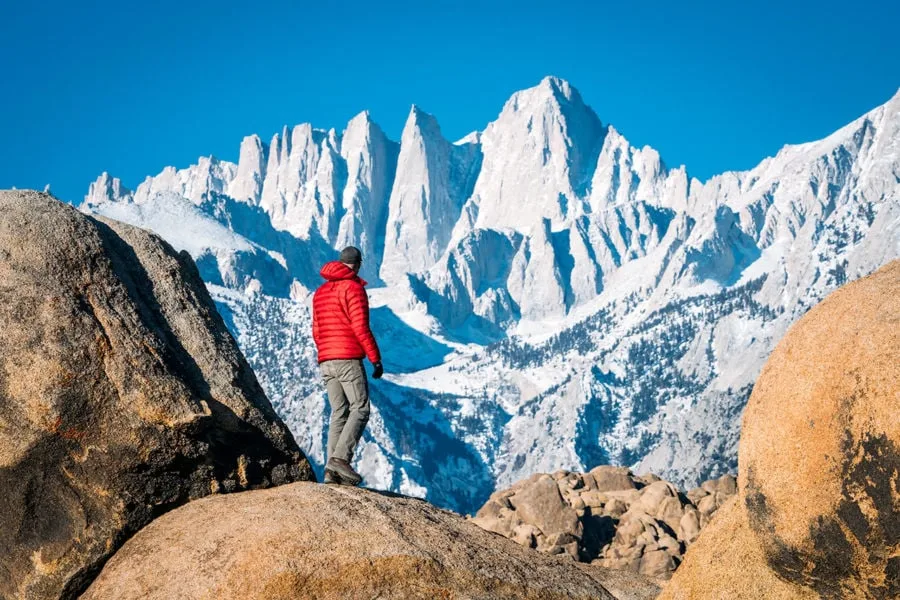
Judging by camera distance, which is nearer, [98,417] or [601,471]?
[98,417]

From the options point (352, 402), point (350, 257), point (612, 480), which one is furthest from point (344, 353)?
point (612, 480)

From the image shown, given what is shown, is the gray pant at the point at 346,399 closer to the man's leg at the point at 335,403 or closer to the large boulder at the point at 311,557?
the man's leg at the point at 335,403

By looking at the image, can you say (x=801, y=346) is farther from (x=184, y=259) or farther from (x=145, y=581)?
(x=184, y=259)

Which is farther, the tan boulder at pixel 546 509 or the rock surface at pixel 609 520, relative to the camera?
the tan boulder at pixel 546 509

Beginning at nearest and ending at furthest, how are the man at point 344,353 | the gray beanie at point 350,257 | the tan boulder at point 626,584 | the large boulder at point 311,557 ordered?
the large boulder at point 311,557
the tan boulder at point 626,584
the man at point 344,353
the gray beanie at point 350,257

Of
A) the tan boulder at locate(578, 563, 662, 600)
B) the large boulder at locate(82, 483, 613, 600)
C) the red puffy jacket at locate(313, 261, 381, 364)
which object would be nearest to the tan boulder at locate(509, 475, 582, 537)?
the tan boulder at locate(578, 563, 662, 600)

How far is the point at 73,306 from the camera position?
10867mm

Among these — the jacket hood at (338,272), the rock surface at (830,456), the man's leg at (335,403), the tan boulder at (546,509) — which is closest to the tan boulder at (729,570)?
the rock surface at (830,456)

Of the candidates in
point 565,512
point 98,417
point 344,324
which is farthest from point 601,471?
point 98,417

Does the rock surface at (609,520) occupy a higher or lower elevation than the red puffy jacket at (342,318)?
higher

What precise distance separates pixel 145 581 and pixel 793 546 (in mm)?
6627

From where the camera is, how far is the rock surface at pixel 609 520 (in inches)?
1091

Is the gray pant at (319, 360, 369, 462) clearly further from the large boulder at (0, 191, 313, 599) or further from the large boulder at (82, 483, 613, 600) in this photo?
the large boulder at (82, 483, 613, 600)

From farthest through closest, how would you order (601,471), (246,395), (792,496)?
(601,471)
(246,395)
(792,496)
